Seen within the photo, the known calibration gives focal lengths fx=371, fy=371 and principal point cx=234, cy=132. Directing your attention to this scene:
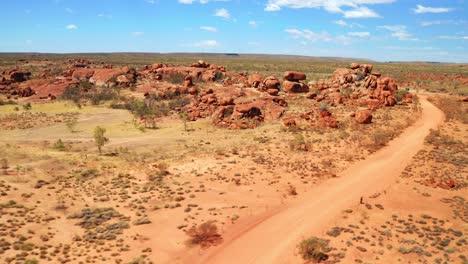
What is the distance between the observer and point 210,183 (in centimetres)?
2230

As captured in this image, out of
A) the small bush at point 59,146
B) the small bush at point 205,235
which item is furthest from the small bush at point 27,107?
the small bush at point 205,235

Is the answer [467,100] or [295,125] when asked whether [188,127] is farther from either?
[467,100]

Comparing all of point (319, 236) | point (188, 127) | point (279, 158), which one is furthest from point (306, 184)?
point (188, 127)

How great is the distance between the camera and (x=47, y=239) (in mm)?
15922

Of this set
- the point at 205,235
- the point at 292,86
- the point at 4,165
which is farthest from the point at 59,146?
the point at 292,86

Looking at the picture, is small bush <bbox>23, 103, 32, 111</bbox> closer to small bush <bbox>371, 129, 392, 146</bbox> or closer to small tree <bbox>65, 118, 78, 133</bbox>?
small tree <bbox>65, 118, 78, 133</bbox>

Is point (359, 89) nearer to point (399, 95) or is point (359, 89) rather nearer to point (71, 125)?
point (399, 95)

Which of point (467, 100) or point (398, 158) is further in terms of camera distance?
point (467, 100)

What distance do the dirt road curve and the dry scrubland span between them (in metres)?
0.50

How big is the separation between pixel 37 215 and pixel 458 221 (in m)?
20.0

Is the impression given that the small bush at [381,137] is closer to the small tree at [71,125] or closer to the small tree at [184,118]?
the small tree at [184,118]

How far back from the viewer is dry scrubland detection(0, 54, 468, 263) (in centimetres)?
1532

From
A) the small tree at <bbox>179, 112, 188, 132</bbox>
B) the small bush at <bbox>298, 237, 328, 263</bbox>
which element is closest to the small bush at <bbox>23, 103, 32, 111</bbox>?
the small tree at <bbox>179, 112, 188, 132</bbox>

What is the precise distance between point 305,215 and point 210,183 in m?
Result: 6.58
